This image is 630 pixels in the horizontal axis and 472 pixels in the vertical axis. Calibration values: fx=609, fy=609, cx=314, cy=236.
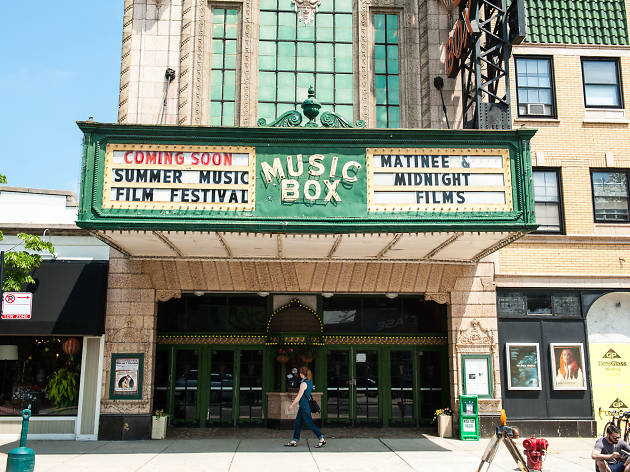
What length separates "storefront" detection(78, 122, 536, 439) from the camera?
12758 mm

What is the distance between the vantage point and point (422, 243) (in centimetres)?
1410

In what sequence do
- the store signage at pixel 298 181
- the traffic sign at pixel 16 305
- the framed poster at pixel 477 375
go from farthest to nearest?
the framed poster at pixel 477 375 < the traffic sign at pixel 16 305 < the store signage at pixel 298 181

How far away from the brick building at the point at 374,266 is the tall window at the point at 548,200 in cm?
5

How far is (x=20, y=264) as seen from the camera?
1380 centimetres

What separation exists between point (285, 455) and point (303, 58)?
11.2m

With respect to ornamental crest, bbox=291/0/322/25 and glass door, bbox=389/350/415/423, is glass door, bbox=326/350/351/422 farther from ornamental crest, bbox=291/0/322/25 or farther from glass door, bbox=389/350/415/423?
ornamental crest, bbox=291/0/322/25

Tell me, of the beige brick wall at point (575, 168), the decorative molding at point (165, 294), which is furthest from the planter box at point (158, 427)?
the beige brick wall at point (575, 168)

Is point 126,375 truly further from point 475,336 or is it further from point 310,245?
point 475,336

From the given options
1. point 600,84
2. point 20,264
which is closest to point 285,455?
point 20,264

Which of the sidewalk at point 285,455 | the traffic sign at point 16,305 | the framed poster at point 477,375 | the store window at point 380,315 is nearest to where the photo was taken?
the sidewalk at point 285,455

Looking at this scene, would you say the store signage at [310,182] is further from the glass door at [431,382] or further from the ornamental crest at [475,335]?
the glass door at [431,382]

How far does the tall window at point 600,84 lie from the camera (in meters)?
18.0

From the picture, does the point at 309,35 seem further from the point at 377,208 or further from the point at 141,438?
the point at 141,438

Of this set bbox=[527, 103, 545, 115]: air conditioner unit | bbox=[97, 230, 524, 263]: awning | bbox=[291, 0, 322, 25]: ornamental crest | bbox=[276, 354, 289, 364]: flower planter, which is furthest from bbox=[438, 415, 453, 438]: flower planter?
bbox=[291, 0, 322, 25]: ornamental crest
